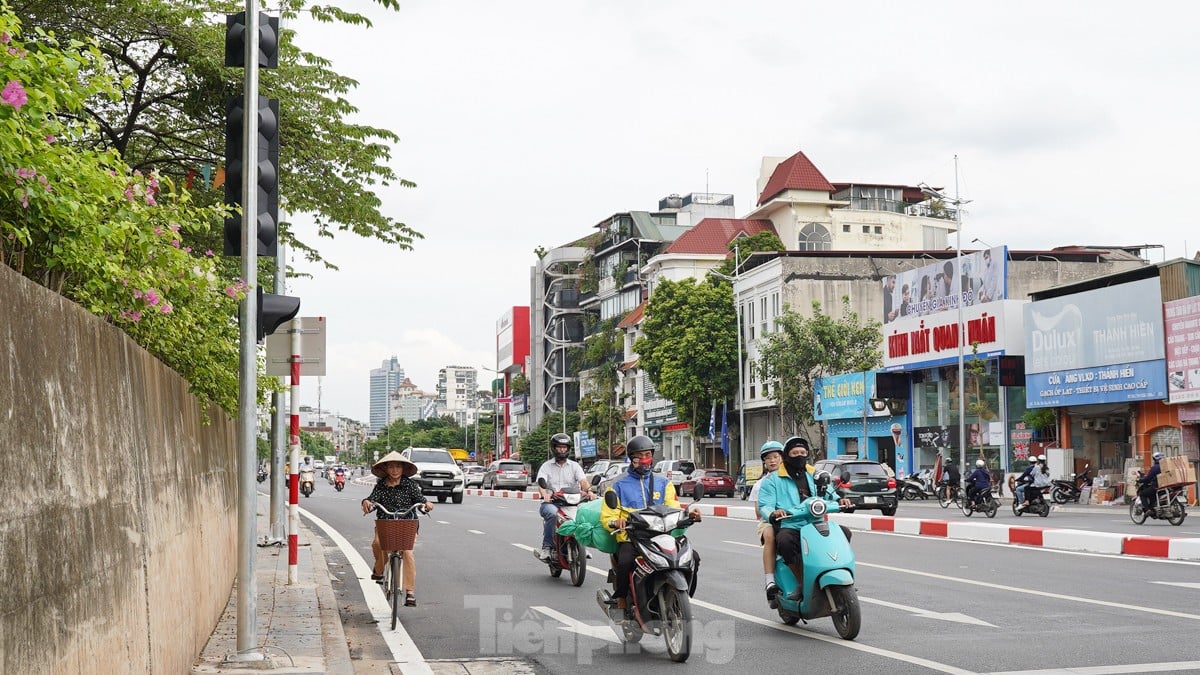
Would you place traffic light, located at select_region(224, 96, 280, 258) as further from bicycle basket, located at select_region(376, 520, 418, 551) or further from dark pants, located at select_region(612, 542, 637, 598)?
bicycle basket, located at select_region(376, 520, 418, 551)

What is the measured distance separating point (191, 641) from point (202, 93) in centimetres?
1172

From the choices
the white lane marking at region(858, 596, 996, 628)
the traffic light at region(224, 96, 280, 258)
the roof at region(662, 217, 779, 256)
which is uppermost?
the roof at region(662, 217, 779, 256)

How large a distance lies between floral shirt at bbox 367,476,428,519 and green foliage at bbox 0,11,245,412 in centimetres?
212

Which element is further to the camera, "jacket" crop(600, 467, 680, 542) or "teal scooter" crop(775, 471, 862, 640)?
"jacket" crop(600, 467, 680, 542)

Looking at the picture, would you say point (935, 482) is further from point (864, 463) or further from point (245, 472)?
point (245, 472)

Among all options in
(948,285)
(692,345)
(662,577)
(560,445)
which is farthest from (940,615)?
(692,345)

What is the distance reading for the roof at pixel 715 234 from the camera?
3531 inches

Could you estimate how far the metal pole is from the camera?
332 inches

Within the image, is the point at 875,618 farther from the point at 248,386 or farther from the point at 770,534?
the point at 248,386

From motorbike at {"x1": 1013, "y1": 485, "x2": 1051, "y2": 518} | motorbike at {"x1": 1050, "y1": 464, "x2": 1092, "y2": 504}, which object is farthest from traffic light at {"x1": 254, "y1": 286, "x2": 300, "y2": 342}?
motorbike at {"x1": 1050, "y1": 464, "x2": 1092, "y2": 504}

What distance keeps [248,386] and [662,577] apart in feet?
10.3

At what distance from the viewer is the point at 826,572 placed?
10078 mm

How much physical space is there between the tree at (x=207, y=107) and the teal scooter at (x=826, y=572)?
8.88 meters

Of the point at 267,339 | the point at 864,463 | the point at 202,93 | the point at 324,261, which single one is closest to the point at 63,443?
the point at 267,339
